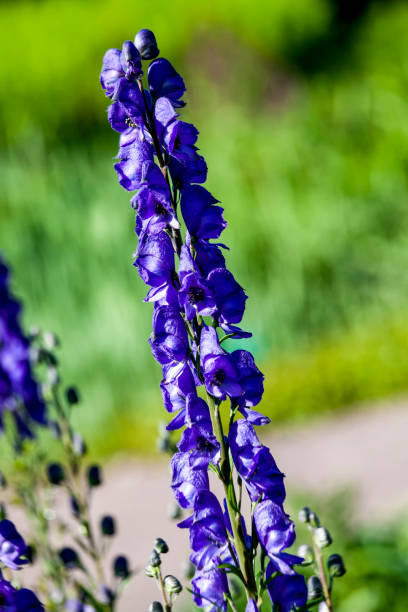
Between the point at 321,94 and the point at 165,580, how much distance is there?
9.96 meters

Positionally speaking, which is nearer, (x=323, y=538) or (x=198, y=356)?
(x=198, y=356)

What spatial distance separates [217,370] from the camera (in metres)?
1.05

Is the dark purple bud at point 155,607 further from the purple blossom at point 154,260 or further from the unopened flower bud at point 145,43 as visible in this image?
the unopened flower bud at point 145,43

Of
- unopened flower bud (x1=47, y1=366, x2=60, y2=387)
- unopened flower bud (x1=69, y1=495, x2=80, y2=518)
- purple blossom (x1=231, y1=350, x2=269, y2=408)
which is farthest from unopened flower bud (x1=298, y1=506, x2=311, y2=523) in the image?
unopened flower bud (x1=47, y1=366, x2=60, y2=387)

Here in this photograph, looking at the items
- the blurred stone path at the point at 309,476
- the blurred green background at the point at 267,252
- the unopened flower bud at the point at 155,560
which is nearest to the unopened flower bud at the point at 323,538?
the unopened flower bud at the point at 155,560

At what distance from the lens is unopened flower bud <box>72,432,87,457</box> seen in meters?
1.90

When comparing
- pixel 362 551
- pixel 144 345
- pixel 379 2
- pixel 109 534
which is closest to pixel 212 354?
pixel 109 534

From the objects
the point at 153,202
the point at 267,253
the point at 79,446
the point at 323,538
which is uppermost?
the point at 267,253

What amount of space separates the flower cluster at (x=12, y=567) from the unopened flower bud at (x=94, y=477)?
2.11 feet

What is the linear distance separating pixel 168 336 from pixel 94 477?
854 millimetres

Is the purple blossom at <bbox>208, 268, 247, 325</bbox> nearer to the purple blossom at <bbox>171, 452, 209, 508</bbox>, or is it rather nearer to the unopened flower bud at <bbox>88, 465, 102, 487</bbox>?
the purple blossom at <bbox>171, 452, 209, 508</bbox>

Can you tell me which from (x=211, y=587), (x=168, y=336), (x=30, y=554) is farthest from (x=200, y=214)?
(x=30, y=554)

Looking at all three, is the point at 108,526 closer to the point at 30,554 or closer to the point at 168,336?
the point at 30,554

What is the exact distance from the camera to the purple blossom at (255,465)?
107 centimetres
